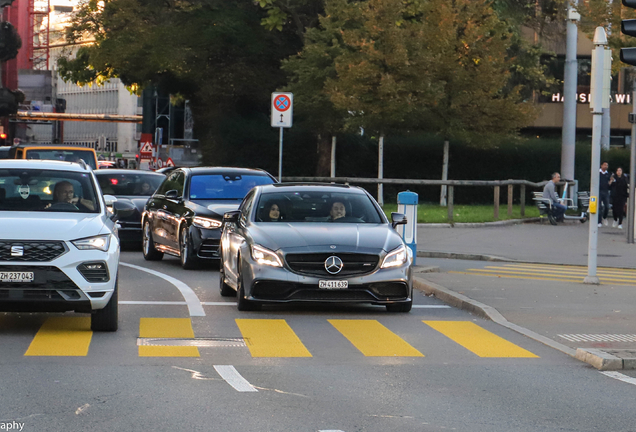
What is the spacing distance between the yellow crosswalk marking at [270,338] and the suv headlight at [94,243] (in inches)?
60.5

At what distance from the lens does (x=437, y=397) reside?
27.1 ft

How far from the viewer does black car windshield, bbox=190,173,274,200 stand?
19.2 m

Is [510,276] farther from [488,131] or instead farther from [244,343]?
[488,131]

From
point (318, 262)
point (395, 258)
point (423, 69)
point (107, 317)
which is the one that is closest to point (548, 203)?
point (423, 69)

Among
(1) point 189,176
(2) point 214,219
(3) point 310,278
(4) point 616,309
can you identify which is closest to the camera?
(3) point 310,278

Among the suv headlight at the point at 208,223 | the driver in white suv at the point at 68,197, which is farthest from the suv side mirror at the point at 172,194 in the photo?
the driver in white suv at the point at 68,197

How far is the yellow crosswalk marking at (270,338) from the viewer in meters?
10.3

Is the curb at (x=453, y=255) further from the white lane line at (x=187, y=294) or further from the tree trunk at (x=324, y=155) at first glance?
the tree trunk at (x=324, y=155)

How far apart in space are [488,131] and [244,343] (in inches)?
1046

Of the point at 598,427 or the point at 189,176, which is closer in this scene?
the point at 598,427

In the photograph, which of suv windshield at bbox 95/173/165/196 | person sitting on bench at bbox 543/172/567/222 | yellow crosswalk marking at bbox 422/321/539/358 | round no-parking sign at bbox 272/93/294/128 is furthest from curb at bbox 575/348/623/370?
person sitting on bench at bbox 543/172/567/222

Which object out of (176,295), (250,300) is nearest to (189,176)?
(176,295)

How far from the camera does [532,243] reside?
1003 inches

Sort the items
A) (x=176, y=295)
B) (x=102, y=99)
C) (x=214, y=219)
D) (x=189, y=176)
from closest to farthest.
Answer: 1. (x=176, y=295)
2. (x=214, y=219)
3. (x=189, y=176)
4. (x=102, y=99)
